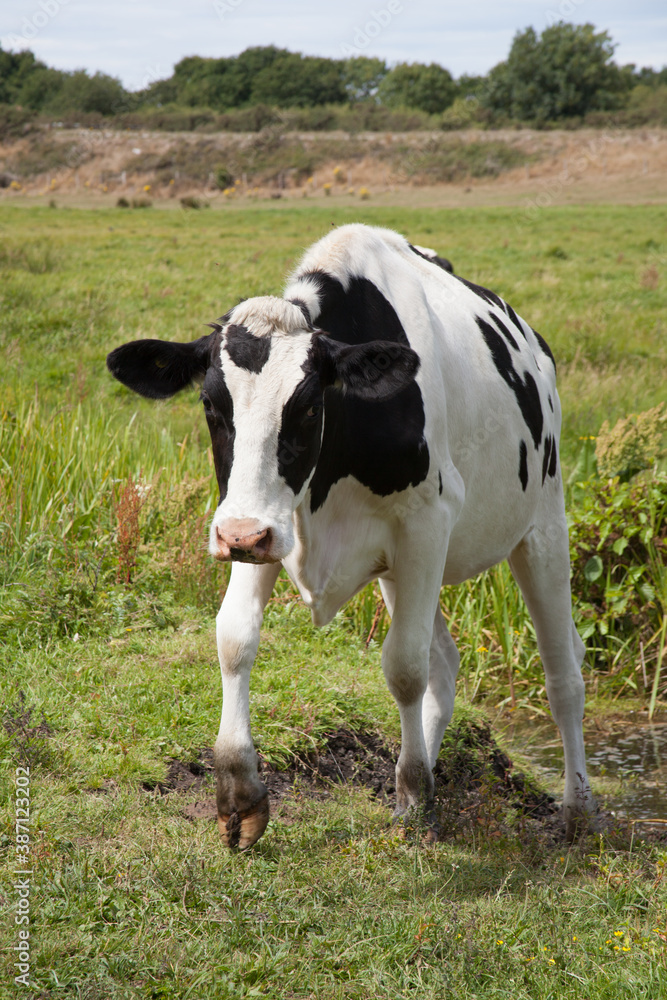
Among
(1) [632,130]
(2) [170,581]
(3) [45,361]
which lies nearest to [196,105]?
(1) [632,130]

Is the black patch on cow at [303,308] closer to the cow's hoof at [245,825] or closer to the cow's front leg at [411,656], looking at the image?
the cow's front leg at [411,656]

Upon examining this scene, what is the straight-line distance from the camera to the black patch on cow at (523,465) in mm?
4195

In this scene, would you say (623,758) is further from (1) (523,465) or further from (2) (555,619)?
(1) (523,465)

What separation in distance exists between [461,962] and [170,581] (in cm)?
343

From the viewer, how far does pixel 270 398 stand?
109 inches

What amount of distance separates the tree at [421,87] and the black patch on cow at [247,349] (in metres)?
78.7

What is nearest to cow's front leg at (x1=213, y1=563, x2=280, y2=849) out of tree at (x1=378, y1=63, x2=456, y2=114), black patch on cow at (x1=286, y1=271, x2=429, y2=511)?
black patch on cow at (x1=286, y1=271, x2=429, y2=511)

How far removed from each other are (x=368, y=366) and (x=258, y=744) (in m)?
1.94

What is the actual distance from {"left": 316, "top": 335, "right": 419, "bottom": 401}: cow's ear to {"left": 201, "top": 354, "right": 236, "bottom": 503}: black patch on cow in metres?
0.33

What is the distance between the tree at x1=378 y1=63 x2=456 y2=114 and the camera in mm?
74875

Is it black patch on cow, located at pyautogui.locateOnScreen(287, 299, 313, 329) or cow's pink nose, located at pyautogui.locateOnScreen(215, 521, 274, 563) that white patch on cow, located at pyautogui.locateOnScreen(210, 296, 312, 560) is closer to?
cow's pink nose, located at pyautogui.locateOnScreen(215, 521, 274, 563)

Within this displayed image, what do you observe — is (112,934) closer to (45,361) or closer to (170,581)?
(170,581)

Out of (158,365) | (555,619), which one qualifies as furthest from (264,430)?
(555,619)

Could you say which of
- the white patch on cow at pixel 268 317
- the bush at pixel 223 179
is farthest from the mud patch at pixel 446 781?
the bush at pixel 223 179
